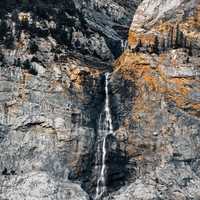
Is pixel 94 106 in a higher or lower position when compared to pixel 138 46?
lower

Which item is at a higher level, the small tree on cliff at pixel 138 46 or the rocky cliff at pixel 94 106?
the small tree on cliff at pixel 138 46

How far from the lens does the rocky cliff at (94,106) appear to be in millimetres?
38438

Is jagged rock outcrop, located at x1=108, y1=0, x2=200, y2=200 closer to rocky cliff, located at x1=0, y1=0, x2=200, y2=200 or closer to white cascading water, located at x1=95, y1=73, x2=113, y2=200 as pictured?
rocky cliff, located at x1=0, y1=0, x2=200, y2=200

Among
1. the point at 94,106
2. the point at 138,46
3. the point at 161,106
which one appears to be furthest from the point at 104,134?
the point at 138,46

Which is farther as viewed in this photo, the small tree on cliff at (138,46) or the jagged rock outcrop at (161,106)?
the small tree on cliff at (138,46)

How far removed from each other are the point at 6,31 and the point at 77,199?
12.5m

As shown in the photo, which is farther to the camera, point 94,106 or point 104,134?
point 94,106

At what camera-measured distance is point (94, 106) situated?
4197 centimetres

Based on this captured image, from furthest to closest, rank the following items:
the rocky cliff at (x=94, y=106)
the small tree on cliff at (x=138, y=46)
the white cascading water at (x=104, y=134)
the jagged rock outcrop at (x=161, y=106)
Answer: the small tree on cliff at (x=138, y=46) < the white cascading water at (x=104, y=134) < the rocky cliff at (x=94, y=106) < the jagged rock outcrop at (x=161, y=106)

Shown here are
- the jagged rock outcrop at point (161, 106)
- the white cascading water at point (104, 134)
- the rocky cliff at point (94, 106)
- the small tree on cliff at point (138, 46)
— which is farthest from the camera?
the small tree on cliff at point (138, 46)

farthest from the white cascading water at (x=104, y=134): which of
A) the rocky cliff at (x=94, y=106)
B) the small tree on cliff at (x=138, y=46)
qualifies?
the small tree on cliff at (x=138, y=46)

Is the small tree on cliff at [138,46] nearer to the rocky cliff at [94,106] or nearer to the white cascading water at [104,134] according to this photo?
the rocky cliff at [94,106]

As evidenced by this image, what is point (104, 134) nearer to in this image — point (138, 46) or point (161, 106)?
point (161, 106)

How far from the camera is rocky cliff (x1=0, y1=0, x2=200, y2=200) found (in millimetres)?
38438
